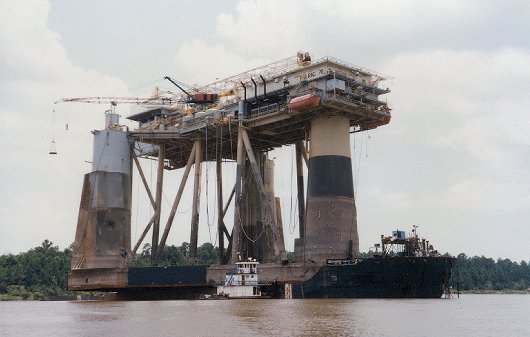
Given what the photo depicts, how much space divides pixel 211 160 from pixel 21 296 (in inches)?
2107

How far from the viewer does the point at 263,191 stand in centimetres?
8388

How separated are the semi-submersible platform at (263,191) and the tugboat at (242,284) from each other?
108 cm

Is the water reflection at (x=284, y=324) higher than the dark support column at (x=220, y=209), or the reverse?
the dark support column at (x=220, y=209)

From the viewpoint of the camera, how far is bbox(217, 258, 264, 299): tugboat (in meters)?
76.9

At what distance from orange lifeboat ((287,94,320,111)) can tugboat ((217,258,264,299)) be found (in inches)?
664

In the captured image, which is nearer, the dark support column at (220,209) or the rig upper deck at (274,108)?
the rig upper deck at (274,108)

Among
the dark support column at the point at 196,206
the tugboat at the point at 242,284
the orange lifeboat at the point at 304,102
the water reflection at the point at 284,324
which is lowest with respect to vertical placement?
the water reflection at the point at 284,324

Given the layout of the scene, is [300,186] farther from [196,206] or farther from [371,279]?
[371,279]

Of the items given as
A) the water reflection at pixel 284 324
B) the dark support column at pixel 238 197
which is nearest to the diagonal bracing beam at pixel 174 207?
the dark support column at pixel 238 197

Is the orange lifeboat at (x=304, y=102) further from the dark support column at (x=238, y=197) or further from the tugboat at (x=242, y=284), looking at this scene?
the tugboat at (x=242, y=284)

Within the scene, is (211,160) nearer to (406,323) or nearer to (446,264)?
(446,264)

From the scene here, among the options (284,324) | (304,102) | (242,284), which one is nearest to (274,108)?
(304,102)

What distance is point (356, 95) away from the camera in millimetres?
80438

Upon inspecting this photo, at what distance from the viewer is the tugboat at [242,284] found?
252ft
